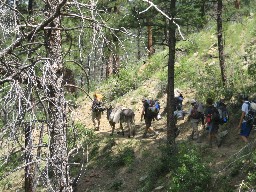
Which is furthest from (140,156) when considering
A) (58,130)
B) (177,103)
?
(58,130)

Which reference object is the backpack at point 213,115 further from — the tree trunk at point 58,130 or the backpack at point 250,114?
the tree trunk at point 58,130

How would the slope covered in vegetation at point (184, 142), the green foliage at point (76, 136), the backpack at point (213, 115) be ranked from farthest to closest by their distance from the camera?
the backpack at point (213, 115) < the slope covered in vegetation at point (184, 142) < the green foliage at point (76, 136)

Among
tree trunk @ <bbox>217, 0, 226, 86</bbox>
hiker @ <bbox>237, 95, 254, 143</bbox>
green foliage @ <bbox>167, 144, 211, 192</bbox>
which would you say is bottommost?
green foliage @ <bbox>167, 144, 211, 192</bbox>

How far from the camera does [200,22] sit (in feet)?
41.3

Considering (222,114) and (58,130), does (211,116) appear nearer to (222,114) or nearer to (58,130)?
(222,114)

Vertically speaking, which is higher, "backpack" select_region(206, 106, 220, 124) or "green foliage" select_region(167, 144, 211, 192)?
"backpack" select_region(206, 106, 220, 124)

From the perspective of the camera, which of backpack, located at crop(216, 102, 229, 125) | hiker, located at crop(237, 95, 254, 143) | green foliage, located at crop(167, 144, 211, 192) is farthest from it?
backpack, located at crop(216, 102, 229, 125)

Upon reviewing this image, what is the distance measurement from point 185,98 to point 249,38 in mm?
6431

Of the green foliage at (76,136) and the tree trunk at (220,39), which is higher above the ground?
the tree trunk at (220,39)

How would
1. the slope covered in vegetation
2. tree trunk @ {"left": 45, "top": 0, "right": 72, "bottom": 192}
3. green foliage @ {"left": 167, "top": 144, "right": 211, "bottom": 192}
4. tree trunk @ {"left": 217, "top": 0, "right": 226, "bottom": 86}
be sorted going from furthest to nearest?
tree trunk @ {"left": 217, "top": 0, "right": 226, "bottom": 86} → the slope covered in vegetation → green foliage @ {"left": 167, "top": 144, "right": 211, "bottom": 192} → tree trunk @ {"left": 45, "top": 0, "right": 72, "bottom": 192}

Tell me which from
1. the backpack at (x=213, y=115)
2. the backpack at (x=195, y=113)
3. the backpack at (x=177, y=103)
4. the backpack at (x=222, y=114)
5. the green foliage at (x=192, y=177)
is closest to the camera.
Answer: the green foliage at (x=192, y=177)

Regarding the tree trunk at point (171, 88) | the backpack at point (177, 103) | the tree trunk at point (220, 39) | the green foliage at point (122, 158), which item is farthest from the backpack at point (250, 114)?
the tree trunk at point (220, 39)

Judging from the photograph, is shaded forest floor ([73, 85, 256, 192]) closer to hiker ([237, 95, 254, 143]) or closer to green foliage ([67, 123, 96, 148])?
hiker ([237, 95, 254, 143])

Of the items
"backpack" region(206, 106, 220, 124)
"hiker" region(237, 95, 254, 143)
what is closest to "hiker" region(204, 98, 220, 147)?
"backpack" region(206, 106, 220, 124)
